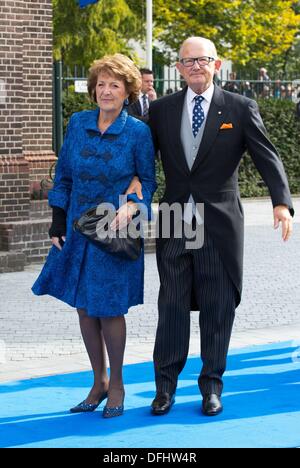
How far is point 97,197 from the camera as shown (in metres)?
6.57

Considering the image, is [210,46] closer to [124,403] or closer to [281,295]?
[124,403]

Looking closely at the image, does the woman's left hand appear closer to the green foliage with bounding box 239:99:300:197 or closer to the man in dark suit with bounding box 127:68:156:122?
the man in dark suit with bounding box 127:68:156:122

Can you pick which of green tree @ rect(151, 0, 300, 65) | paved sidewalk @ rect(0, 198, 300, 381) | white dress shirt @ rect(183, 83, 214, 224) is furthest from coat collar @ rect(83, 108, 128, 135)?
green tree @ rect(151, 0, 300, 65)

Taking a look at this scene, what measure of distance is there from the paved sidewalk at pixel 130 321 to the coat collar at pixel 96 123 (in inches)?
75.3

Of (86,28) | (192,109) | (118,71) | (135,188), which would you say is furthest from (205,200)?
(86,28)

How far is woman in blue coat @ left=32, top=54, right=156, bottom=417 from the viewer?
6.56 metres

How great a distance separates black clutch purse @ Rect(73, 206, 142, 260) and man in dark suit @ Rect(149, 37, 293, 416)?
0.28 meters

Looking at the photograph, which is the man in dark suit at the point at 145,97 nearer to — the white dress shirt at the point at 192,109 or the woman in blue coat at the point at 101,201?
the white dress shirt at the point at 192,109

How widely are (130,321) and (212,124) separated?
3659 millimetres

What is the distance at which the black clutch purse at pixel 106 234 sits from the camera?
6.45 metres

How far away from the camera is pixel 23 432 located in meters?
6.27

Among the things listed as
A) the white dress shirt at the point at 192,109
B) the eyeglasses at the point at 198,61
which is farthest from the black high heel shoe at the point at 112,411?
the eyeglasses at the point at 198,61

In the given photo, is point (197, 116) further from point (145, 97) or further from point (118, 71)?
point (145, 97)

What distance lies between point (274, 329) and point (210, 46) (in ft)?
11.4
